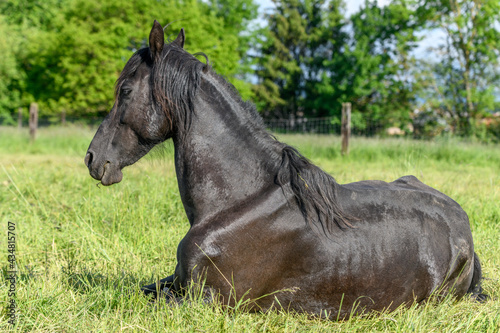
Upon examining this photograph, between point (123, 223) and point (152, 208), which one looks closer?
point (123, 223)

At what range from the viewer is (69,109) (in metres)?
28.2

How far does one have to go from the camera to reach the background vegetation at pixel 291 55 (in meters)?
25.0

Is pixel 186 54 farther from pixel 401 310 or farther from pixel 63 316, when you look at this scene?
pixel 401 310

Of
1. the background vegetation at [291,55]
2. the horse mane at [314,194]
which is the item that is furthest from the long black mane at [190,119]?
the background vegetation at [291,55]

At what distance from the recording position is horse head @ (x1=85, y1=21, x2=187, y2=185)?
2223mm

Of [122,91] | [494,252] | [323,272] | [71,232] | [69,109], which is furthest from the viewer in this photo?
[69,109]

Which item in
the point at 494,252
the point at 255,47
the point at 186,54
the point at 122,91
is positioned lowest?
the point at 494,252

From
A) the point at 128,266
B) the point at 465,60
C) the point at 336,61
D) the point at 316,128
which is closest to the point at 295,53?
the point at 336,61

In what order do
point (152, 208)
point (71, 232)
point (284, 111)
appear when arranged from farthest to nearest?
1. point (284, 111)
2. point (152, 208)
3. point (71, 232)

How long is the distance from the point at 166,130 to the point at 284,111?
41890mm

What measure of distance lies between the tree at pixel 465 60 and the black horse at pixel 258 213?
74.7 ft

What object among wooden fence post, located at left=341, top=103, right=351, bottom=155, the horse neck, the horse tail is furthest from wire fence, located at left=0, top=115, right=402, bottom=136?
the horse neck

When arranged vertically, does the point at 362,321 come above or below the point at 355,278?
below

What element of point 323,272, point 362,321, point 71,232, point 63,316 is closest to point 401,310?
point 362,321
